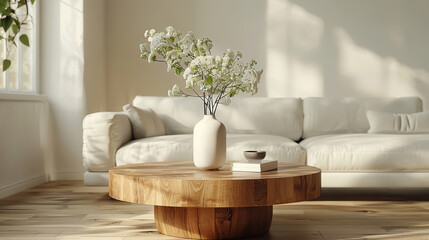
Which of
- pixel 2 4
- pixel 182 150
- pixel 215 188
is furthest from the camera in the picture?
pixel 182 150

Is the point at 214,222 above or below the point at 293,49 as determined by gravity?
below

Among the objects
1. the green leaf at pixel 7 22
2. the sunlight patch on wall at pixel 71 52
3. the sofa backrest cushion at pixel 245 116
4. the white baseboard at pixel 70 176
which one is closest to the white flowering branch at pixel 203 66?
the green leaf at pixel 7 22

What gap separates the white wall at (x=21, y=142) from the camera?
346 centimetres

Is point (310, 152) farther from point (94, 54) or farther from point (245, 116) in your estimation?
point (94, 54)

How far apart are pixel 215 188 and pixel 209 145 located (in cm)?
34

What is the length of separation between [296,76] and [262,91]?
36 centimetres

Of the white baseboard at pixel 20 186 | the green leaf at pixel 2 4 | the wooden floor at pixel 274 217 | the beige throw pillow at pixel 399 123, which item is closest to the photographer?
the green leaf at pixel 2 4

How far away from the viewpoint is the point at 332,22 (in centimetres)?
482

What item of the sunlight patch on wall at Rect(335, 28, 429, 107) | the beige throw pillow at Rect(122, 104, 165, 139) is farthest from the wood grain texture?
the sunlight patch on wall at Rect(335, 28, 429, 107)

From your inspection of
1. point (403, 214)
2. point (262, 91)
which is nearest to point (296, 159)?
point (403, 214)

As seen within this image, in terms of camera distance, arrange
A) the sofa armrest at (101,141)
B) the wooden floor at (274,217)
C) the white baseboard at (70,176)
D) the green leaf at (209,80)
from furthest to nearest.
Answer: the white baseboard at (70,176)
the sofa armrest at (101,141)
the wooden floor at (274,217)
the green leaf at (209,80)

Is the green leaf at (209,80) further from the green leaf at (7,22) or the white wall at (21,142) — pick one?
the white wall at (21,142)

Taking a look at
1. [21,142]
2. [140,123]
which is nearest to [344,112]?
[140,123]

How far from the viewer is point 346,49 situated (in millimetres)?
4816
